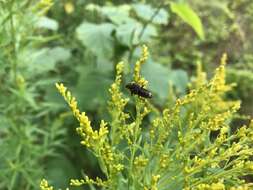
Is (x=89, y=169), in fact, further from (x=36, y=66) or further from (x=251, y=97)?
(x=251, y=97)

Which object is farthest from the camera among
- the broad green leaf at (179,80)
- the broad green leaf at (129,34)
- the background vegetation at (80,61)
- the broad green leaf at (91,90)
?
the broad green leaf at (179,80)

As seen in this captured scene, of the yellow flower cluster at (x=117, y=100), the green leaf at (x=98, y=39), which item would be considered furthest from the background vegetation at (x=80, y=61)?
the yellow flower cluster at (x=117, y=100)

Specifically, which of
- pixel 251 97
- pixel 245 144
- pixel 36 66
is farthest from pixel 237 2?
pixel 245 144

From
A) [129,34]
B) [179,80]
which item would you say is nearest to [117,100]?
[129,34]

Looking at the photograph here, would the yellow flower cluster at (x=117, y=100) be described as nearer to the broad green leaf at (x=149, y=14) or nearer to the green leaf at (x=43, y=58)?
the green leaf at (x=43, y=58)

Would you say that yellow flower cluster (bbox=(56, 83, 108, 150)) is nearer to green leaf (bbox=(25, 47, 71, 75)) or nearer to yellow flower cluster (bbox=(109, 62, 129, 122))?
yellow flower cluster (bbox=(109, 62, 129, 122))

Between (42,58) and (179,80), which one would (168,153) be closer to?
(42,58)

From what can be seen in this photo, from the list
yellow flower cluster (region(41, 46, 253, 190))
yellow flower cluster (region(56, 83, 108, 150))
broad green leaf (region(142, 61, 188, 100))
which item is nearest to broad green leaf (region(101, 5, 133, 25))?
broad green leaf (region(142, 61, 188, 100))
